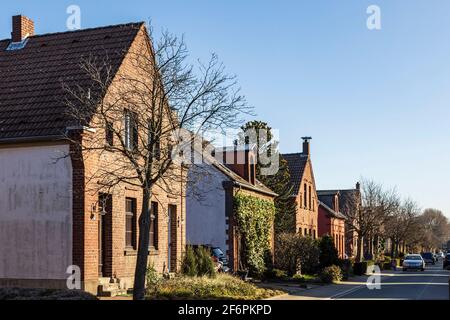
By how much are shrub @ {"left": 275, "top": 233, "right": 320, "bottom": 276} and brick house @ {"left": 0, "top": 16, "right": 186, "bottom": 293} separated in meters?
14.5

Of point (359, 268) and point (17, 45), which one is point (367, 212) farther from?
point (17, 45)

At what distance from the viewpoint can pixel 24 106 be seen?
2147 cm

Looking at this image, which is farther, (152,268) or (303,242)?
(303,242)

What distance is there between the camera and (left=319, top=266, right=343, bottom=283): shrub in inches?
1315

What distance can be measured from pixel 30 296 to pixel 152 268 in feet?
26.7

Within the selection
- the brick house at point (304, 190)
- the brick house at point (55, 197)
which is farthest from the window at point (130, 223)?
the brick house at point (304, 190)

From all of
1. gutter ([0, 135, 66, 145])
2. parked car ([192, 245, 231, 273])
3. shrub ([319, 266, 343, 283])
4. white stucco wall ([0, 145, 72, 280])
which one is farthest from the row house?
gutter ([0, 135, 66, 145])

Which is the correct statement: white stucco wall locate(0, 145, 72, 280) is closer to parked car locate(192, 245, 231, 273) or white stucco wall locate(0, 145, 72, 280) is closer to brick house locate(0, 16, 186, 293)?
brick house locate(0, 16, 186, 293)

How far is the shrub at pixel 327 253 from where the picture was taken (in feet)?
125

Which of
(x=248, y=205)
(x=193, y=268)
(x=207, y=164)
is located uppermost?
(x=207, y=164)

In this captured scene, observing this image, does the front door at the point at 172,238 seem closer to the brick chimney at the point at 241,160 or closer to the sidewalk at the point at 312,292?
the sidewalk at the point at 312,292
